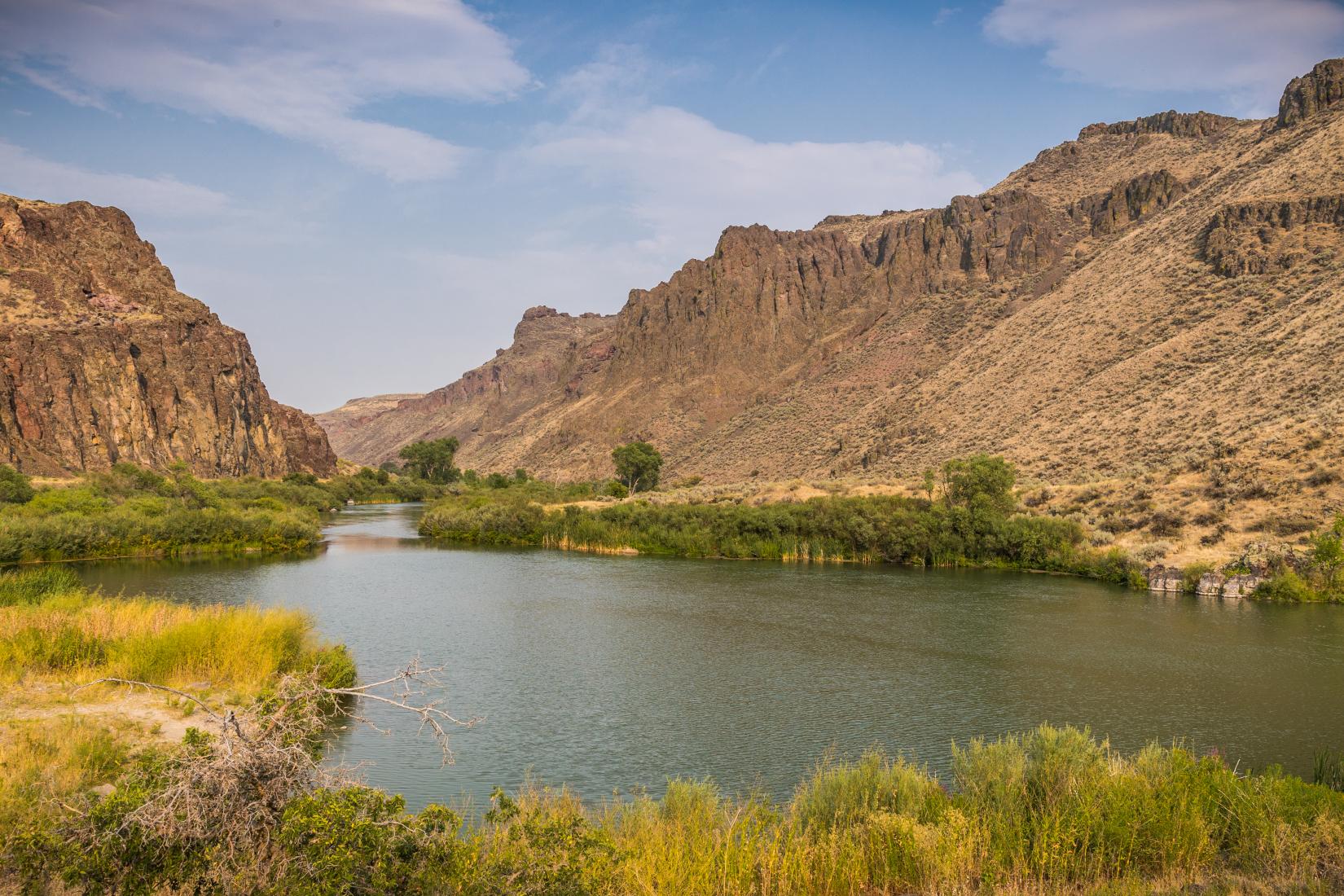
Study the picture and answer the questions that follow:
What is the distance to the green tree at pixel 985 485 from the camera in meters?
42.8

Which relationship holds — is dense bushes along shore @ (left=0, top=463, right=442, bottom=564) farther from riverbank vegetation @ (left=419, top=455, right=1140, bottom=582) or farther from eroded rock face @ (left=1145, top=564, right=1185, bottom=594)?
eroded rock face @ (left=1145, top=564, right=1185, bottom=594)

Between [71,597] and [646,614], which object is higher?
[71,597]

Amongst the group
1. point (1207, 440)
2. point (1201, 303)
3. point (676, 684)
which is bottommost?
point (676, 684)

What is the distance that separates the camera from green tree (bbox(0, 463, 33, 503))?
49500 mm

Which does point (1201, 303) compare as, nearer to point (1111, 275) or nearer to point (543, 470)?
point (1111, 275)

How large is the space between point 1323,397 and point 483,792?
4841 centimetres

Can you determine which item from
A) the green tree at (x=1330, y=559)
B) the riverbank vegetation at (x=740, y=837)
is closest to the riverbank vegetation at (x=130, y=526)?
the riverbank vegetation at (x=740, y=837)

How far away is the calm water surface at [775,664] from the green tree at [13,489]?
19.0 m

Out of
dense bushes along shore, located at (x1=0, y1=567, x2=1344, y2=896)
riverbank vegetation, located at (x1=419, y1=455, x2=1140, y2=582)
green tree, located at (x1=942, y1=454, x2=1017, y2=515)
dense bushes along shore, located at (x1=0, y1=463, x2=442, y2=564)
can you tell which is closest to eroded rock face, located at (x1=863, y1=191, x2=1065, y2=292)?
riverbank vegetation, located at (x1=419, y1=455, x2=1140, y2=582)

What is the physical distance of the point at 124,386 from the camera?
100250mm

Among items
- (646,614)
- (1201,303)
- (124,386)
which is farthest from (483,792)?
(124,386)

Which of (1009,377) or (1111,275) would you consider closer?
(1009,377)

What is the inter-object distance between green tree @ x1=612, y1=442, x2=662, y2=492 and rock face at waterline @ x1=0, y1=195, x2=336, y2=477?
54.5 m

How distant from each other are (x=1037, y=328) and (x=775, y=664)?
68160 mm
